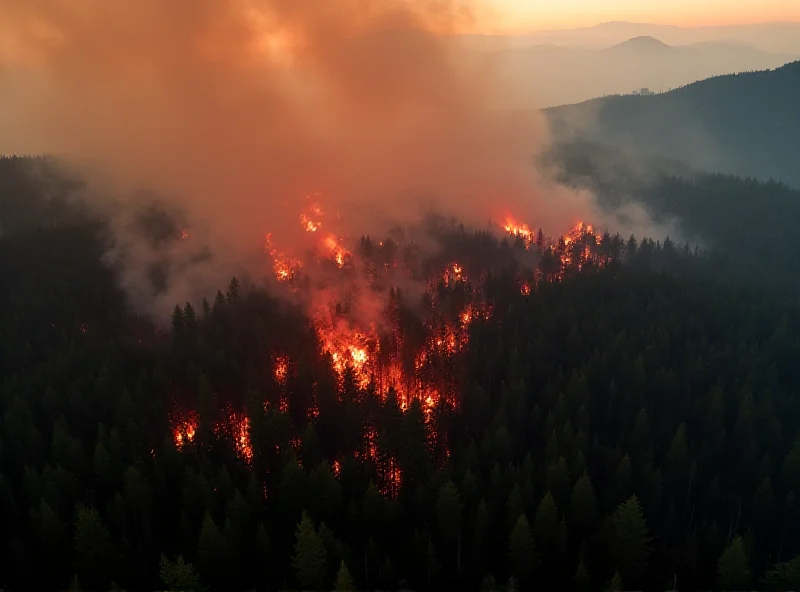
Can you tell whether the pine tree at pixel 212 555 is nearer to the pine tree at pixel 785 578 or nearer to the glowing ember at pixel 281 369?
the glowing ember at pixel 281 369

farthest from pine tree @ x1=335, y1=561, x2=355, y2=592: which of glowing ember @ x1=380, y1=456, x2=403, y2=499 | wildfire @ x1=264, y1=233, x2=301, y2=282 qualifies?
wildfire @ x1=264, y1=233, x2=301, y2=282

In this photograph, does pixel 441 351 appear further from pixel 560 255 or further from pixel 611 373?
pixel 560 255

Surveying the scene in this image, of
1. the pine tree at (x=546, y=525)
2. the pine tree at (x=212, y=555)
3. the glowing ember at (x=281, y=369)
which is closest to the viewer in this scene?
the pine tree at (x=212, y=555)

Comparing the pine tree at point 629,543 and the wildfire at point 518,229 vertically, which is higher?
the wildfire at point 518,229

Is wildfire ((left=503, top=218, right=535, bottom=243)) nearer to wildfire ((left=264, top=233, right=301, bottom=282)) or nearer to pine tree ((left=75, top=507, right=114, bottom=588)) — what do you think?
wildfire ((left=264, top=233, right=301, bottom=282))

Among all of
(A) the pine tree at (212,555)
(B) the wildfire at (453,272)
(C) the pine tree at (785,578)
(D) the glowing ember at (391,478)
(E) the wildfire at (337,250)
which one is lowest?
(C) the pine tree at (785,578)

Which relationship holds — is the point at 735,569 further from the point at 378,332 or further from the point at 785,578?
the point at 378,332

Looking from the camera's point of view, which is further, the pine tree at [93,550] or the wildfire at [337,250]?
the wildfire at [337,250]

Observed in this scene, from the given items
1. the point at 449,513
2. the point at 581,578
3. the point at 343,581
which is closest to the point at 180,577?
the point at 343,581

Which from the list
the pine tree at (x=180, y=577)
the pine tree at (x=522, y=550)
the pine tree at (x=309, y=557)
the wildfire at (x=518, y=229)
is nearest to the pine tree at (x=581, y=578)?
the pine tree at (x=522, y=550)
